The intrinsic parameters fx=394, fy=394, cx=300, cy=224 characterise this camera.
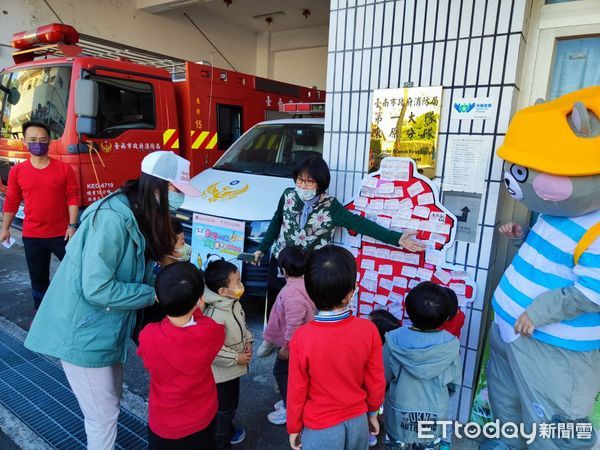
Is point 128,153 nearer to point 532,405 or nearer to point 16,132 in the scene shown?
point 16,132

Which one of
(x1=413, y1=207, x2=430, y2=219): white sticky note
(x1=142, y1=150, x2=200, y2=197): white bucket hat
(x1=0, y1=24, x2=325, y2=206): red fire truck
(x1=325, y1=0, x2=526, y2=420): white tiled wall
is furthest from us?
(x1=0, y1=24, x2=325, y2=206): red fire truck

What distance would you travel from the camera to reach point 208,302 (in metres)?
2.02

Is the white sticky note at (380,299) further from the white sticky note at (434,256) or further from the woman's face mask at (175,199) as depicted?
the woman's face mask at (175,199)

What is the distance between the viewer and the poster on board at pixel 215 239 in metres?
3.47

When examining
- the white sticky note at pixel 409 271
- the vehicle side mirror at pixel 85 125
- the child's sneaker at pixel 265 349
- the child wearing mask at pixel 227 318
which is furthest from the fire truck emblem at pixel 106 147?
the white sticky note at pixel 409 271

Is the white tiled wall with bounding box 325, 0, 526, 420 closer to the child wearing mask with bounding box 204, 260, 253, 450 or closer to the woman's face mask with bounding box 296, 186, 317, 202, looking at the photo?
the woman's face mask with bounding box 296, 186, 317, 202

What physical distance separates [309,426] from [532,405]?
1036 millimetres

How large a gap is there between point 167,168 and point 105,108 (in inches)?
152

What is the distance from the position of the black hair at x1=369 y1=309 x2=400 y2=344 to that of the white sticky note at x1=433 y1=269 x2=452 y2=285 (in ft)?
1.30

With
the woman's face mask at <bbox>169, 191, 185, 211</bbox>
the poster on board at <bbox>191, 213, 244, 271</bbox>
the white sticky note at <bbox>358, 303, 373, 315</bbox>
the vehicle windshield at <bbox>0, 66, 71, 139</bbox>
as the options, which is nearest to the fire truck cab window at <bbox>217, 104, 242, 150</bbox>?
the vehicle windshield at <bbox>0, 66, 71, 139</bbox>

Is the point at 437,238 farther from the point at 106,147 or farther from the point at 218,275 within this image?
the point at 106,147

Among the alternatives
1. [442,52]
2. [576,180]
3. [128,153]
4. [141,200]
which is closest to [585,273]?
[576,180]

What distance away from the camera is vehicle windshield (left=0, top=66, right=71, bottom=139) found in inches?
189

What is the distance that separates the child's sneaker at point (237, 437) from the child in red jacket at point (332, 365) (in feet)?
2.95
